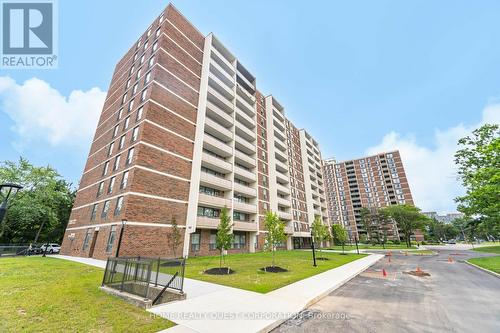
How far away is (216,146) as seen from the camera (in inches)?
1208

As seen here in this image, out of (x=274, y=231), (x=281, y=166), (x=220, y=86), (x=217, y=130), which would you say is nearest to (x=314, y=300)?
(x=274, y=231)

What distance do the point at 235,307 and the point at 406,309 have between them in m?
6.36

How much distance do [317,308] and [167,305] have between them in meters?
5.63

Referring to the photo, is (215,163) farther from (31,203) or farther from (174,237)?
(31,203)

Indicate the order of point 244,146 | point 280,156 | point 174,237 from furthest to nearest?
point 280,156 → point 244,146 → point 174,237

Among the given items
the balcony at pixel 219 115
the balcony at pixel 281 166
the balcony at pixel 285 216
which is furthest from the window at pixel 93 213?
the balcony at pixel 281 166

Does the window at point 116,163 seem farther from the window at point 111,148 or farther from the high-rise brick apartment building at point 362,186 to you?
the high-rise brick apartment building at point 362,186

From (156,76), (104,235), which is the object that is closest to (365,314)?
(104,235)

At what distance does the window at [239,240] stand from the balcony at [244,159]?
39.7ft

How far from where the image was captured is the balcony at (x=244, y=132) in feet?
122

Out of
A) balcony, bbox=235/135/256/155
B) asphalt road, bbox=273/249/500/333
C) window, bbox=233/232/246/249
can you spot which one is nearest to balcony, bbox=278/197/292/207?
balcony, bbox=235/135/256/155

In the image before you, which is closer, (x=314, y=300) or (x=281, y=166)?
(x=314, y=300)

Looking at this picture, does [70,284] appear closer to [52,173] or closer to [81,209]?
[81,209]

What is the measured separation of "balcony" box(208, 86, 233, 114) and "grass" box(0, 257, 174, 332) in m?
28.6
